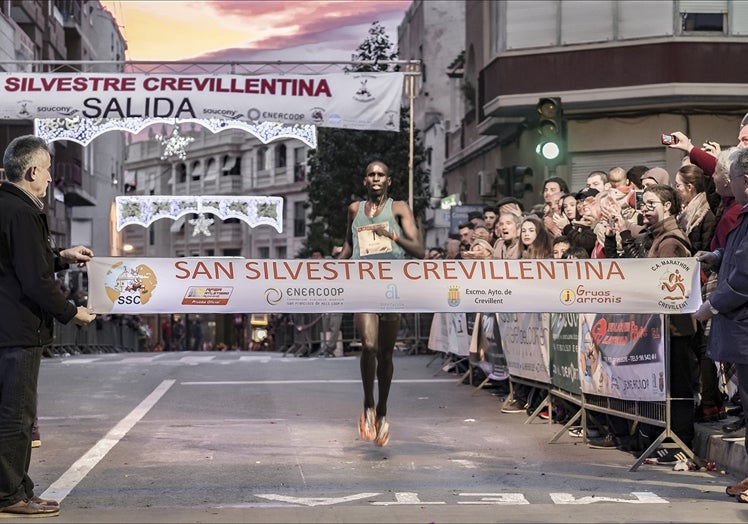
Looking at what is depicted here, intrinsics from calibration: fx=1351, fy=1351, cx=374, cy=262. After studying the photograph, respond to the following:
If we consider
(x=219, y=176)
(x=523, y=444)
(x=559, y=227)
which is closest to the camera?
(x=523, y=444)

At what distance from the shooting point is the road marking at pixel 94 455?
8344 mm

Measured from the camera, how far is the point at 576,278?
31.8 feet

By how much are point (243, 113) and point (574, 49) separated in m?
9.25

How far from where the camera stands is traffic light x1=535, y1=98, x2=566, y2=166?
20.1m

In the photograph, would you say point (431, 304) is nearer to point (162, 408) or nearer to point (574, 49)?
point (162, 408)

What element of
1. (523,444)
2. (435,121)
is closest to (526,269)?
(523,444)

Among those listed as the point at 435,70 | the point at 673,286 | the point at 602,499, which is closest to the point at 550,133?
the point at 673,286

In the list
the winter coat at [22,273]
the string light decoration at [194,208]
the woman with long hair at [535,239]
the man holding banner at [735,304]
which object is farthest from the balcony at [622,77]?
the winter coat at [22,273]

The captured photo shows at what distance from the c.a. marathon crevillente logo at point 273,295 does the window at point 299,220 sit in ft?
241

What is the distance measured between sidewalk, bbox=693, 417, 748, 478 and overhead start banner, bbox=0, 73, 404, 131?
45.4ft

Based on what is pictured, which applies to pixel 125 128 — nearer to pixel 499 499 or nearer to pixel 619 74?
pixel 619 74

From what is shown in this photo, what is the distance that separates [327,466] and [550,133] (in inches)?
458

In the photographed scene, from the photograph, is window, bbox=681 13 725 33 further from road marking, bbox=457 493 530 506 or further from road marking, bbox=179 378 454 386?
road marking, bbox=457 493 530 506

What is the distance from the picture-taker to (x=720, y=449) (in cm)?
936
